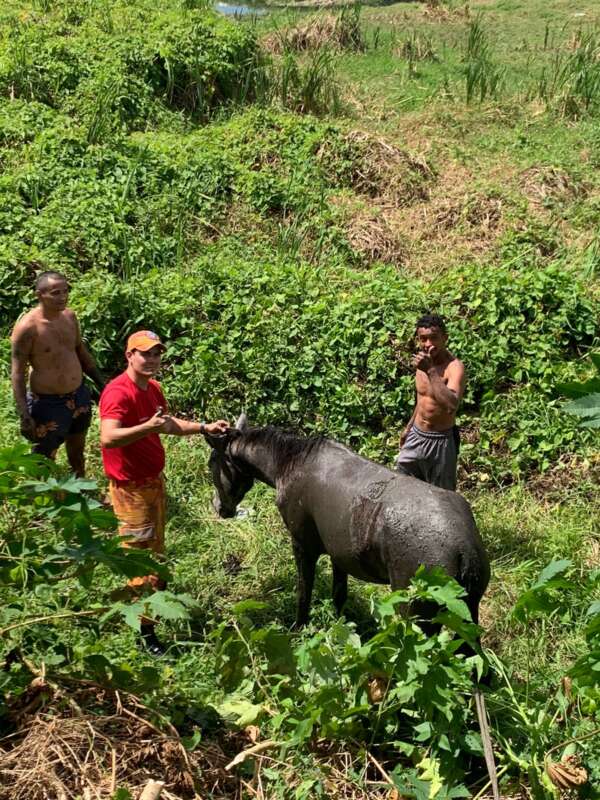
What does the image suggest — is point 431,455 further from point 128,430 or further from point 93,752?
point 93,752

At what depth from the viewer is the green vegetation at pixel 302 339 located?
10.9 feet

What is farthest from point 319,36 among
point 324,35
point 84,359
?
point 84,359

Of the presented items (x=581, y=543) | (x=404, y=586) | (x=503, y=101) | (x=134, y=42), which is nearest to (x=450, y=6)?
(x=503, y=101)

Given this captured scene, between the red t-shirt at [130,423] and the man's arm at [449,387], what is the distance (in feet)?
5.48

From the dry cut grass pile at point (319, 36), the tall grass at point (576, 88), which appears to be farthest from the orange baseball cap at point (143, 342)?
the dry cut grass pile at point (319, 36)

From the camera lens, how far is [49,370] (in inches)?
224

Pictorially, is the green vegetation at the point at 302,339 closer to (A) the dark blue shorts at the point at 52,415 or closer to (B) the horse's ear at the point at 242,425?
(A) the dark blue shorts at the point at 52,415

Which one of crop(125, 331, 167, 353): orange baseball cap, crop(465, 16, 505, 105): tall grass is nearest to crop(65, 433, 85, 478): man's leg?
crop(125, 331, 167, 353): orange baseball cap

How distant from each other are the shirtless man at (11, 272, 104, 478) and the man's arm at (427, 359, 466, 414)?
89.5 inches

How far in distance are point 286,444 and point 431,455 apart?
39.7 inches

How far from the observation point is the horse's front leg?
5133mm

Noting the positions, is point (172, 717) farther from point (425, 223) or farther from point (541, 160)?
point (541, 160)

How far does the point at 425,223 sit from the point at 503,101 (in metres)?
4.15

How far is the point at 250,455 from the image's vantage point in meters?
5.25
